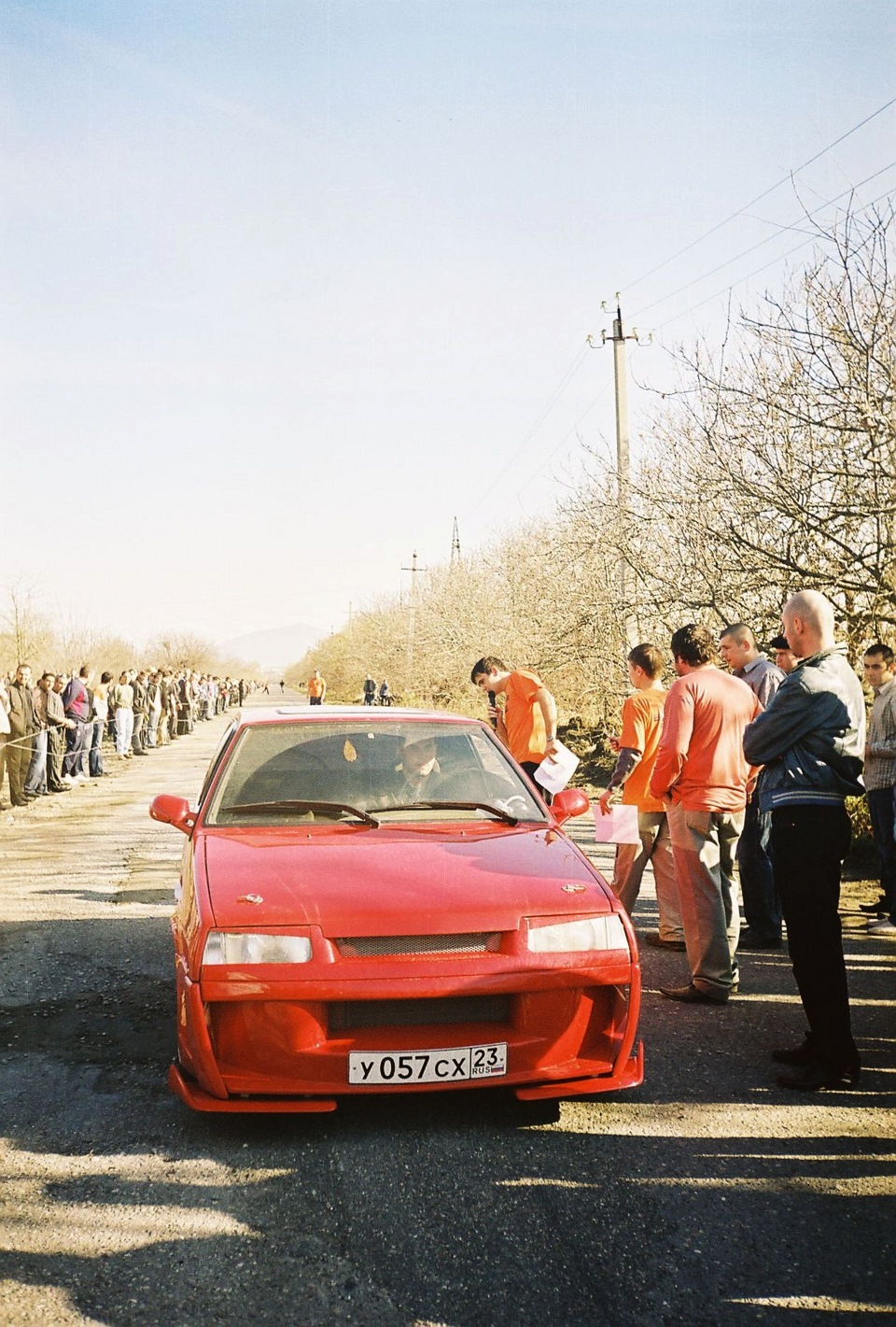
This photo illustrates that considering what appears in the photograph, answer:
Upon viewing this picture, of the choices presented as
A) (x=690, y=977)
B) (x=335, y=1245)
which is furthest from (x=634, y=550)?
(x=335, y=1245)

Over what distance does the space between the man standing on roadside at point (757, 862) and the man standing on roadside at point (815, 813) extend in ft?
8.13

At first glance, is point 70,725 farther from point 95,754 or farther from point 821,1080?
point 821,1080

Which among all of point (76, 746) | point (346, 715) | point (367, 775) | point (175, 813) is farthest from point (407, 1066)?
point (76, 746)

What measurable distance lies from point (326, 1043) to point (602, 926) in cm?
108

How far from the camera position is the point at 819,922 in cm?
454

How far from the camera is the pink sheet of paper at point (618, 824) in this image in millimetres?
6559

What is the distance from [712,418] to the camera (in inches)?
505

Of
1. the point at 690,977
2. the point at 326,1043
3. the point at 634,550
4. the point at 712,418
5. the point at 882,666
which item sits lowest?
the point at 690,977

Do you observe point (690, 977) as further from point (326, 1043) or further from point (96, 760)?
point (96, 760)

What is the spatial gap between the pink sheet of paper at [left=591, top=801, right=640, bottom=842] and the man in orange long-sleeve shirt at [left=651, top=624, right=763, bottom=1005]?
552mm

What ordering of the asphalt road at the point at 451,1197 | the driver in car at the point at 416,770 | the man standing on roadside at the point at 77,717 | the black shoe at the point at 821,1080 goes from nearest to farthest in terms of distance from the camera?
the asphalt road at the point at 451,1197 → the black shoe at the point at 821,1080 → the driver in car at the point at 416,770 → the man standing on roadside at the point at 77,717

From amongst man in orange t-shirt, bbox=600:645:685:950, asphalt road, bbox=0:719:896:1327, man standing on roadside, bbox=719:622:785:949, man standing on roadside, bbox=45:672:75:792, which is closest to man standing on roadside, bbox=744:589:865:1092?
asphalt road, bbox=0:719:896:1327

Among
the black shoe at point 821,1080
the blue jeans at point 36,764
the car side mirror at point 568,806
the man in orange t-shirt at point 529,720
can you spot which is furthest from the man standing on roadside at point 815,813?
the blue jeans at point 36,764

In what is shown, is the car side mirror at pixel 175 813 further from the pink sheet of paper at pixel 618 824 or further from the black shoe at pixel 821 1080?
the black shoe at pixel 821 1080
